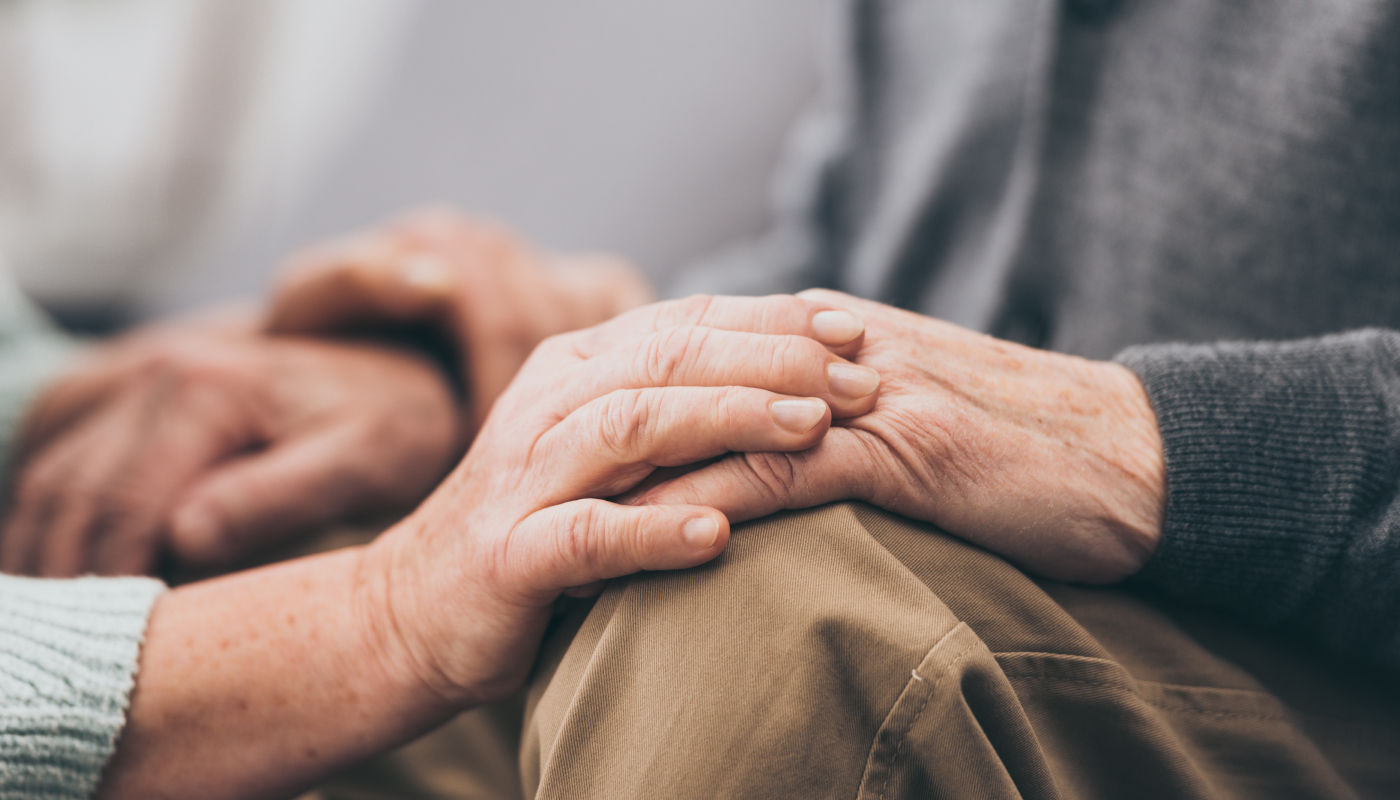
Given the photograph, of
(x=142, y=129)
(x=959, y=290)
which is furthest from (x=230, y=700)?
(x=142, y=129)

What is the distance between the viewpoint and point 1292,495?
42cm

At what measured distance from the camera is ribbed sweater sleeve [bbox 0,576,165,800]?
414 millimetres

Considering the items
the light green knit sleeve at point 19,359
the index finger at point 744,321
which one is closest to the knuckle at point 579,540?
the index finger at point 744,321

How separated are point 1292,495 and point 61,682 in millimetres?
636

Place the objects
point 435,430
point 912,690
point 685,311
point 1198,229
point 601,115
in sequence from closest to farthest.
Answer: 1. point 912,690
2. point 685,311
3. point 1198,229
4. point 435,430
5. point 601,115

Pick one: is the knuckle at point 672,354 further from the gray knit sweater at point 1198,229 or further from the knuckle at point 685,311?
the gray knit sweater at point 1198,229

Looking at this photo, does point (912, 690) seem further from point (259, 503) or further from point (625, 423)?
point (259, 503)

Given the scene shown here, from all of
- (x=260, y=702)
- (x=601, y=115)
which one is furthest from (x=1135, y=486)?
(x=601, y=115)

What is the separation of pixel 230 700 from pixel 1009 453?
1.43ft

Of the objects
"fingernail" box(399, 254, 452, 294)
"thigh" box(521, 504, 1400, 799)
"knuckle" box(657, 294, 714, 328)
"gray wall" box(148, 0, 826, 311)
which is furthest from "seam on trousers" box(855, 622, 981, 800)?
"gray wall" box(148, 0, 826, 311)

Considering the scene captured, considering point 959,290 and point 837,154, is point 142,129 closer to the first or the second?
point 837,154

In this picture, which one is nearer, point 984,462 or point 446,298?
point 984,462

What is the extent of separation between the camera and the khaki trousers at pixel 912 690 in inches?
13.8

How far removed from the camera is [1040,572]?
0.43 m
